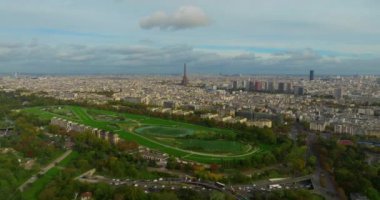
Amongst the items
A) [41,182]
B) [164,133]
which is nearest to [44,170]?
[41,182]

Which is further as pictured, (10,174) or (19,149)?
(19,149)

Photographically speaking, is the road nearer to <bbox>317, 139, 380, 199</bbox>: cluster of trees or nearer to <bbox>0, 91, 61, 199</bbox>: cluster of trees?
<bbox>0, 91, 61, 199</bbox>: cluster of trees

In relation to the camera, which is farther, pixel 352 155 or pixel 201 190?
pixel 352 155

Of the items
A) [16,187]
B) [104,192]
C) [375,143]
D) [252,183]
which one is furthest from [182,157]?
[375,143]

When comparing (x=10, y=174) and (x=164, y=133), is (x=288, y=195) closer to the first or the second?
(x=10, y=174)

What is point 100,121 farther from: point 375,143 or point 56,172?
point 375,143

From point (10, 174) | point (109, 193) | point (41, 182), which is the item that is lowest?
point (41, 182)
